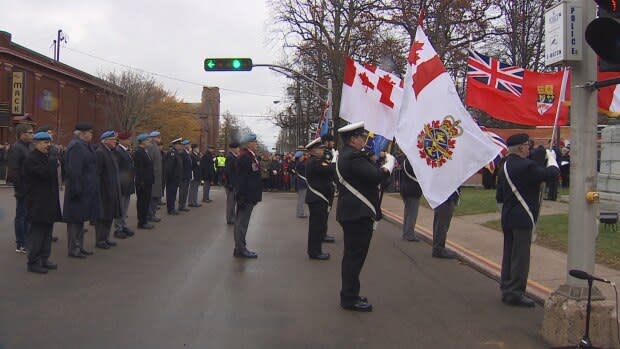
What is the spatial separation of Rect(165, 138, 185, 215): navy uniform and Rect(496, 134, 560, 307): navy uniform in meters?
9.73

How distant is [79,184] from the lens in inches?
327

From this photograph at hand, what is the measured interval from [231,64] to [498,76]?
13.6 meters

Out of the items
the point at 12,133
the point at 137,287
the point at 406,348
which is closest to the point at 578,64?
the point at 406,348

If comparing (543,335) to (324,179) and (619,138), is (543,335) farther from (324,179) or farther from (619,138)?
(619,138)

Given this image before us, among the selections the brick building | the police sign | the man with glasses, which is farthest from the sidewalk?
the brick building

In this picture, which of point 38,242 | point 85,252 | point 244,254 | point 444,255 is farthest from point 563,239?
point 38,242

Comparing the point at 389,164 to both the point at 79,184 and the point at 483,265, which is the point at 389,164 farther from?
the point at 79,184

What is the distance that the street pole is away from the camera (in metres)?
5.02

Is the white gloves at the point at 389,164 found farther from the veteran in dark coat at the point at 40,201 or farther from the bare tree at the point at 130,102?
the bare tree at the point at 130,102

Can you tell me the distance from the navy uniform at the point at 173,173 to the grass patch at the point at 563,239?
Answer: 7504 millimetres

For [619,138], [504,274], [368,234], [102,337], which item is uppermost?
[619,138]

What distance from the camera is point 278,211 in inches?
658

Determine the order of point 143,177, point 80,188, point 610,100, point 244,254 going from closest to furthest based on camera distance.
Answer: point 610,100
point 80,188
point 244,254
point 143,177

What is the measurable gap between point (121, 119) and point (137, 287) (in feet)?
169
